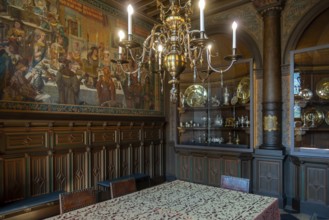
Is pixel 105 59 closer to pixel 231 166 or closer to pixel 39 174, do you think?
pixel 39 174

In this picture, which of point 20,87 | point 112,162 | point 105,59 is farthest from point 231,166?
point 20,87

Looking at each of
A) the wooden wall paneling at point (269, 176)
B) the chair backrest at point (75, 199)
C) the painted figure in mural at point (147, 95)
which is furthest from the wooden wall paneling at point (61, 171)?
the wooden wall paneling at point (269, 176)

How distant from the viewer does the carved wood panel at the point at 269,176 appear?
13.4ft

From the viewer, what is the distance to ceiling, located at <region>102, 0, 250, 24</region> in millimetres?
4711

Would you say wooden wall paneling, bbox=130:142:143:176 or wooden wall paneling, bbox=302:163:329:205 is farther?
wooden wall paneling, bbox=130:142:143:176

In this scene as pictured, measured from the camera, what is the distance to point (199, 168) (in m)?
5.17

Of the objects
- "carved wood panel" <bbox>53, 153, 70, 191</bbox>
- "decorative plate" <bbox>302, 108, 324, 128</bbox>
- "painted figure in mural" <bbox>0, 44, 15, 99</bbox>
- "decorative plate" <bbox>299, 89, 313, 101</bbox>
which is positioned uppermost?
"painted figure in mural" <bbox>0, 44, 15, 99</bbox>

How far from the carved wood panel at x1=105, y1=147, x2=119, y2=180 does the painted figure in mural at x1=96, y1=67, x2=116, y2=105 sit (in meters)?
0.95

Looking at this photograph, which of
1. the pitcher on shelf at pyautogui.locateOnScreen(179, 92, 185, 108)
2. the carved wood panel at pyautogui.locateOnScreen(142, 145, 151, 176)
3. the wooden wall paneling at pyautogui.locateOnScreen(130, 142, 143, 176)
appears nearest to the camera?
the wooden wall paneling at pyautogui.locateOnScreen(130, 142, 143, 176)

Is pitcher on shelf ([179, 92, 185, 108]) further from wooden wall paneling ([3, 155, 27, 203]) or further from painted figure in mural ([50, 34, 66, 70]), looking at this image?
wooden wall paneling ([3, 155, 27, 203])

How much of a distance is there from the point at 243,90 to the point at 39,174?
406cm

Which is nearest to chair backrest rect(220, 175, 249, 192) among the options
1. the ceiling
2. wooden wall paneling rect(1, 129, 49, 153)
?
wooden wall paneling rect(1, 129, 49, 153)

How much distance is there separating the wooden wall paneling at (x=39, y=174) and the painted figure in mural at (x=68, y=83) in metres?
0.90

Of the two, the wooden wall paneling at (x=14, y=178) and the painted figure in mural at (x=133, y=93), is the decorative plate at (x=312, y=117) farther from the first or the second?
the wooden wall paneling at (x=14, y=178)
